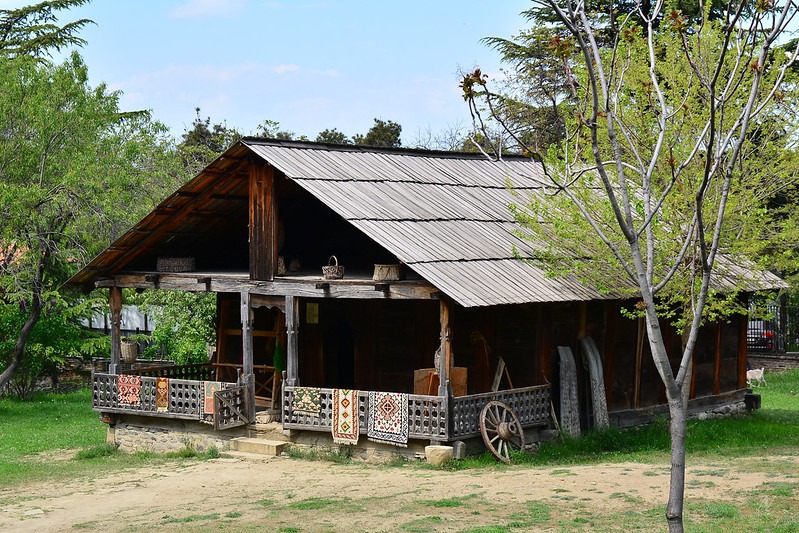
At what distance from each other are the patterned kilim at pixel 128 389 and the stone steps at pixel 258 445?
2598mm

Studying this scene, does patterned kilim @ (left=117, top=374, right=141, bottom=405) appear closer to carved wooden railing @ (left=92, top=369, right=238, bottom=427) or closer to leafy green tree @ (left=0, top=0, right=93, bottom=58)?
carved wooden railing @ (left=92, top=369, right=238, bottom=427)

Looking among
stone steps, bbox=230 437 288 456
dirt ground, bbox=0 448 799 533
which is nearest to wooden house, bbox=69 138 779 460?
stone steps, bbox=230 437 288 456

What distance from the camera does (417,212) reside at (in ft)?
65.5

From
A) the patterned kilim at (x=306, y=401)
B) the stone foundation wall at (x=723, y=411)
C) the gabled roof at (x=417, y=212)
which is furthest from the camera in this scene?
the stone foundation wall at (x=723, y=411)

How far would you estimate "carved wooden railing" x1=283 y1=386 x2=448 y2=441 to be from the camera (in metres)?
17.5

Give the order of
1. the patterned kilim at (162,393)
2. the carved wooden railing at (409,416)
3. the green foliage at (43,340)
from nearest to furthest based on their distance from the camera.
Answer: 1. the carved wooden railing at (409,416)
2. the patterned kilim at (162,393)
3. the green foliage at (43,340)

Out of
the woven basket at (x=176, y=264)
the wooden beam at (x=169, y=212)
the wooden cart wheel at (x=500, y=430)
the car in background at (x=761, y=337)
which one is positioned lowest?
the wooden cart wheel at (x=500, y=430)

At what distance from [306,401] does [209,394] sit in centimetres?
226

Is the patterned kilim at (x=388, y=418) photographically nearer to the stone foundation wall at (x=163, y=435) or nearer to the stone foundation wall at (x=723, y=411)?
the stone foundation wall at (x=163, y=435)

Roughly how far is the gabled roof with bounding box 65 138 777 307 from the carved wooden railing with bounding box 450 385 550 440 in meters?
1.80

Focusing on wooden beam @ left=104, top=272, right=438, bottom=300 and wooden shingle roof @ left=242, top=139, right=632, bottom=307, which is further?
wooden beam @ left=104, top=272, right=438, bottom=300

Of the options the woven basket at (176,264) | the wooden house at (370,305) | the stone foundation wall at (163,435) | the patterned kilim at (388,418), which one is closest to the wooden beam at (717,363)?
the wooden house at (370,305)

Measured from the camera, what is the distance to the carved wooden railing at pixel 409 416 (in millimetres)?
17531

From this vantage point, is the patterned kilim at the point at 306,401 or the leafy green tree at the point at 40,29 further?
the leafy green tree at the point at 40,29
